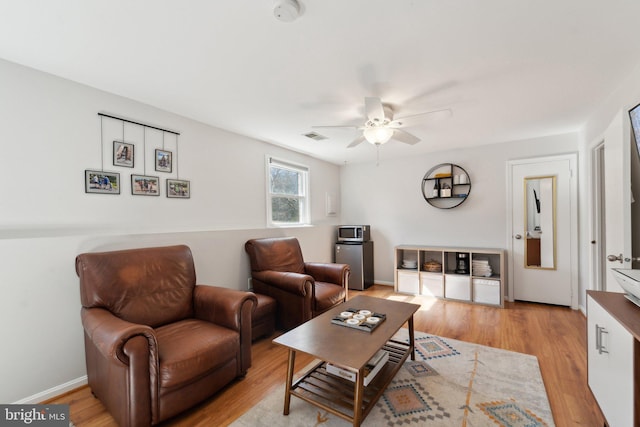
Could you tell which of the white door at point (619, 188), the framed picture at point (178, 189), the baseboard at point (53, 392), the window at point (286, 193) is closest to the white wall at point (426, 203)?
the window at point (286, 193)

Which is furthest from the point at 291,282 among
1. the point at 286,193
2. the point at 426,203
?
the point at 426,203

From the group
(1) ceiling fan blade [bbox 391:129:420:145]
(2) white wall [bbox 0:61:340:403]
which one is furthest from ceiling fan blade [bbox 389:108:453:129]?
(2) white wall [bbox 0:61:340:403]

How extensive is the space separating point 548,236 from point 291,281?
3.51 metres

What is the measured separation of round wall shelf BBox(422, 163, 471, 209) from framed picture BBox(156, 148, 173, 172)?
3.71 metres

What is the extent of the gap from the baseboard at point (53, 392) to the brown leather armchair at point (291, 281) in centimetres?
160

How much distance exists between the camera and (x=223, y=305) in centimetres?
215

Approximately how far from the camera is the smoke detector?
1339 mm

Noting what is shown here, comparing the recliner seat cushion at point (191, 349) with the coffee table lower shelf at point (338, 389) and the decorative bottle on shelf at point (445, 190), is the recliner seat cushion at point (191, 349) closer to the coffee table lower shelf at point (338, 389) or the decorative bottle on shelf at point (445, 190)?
the coffee table lower shelf at point (338, 389)

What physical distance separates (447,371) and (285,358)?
1350 millimetres

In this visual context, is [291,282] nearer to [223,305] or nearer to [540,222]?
[223,305]

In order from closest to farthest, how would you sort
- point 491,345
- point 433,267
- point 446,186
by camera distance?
point 491,345 → point 433,267 → point 446,186

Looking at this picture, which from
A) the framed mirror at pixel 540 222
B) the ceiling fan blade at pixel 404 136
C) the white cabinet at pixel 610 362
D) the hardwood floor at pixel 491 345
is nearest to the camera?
the white cabinet at pixel 610 362

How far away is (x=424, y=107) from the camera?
265 centimetres

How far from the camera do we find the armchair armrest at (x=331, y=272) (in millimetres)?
3514
